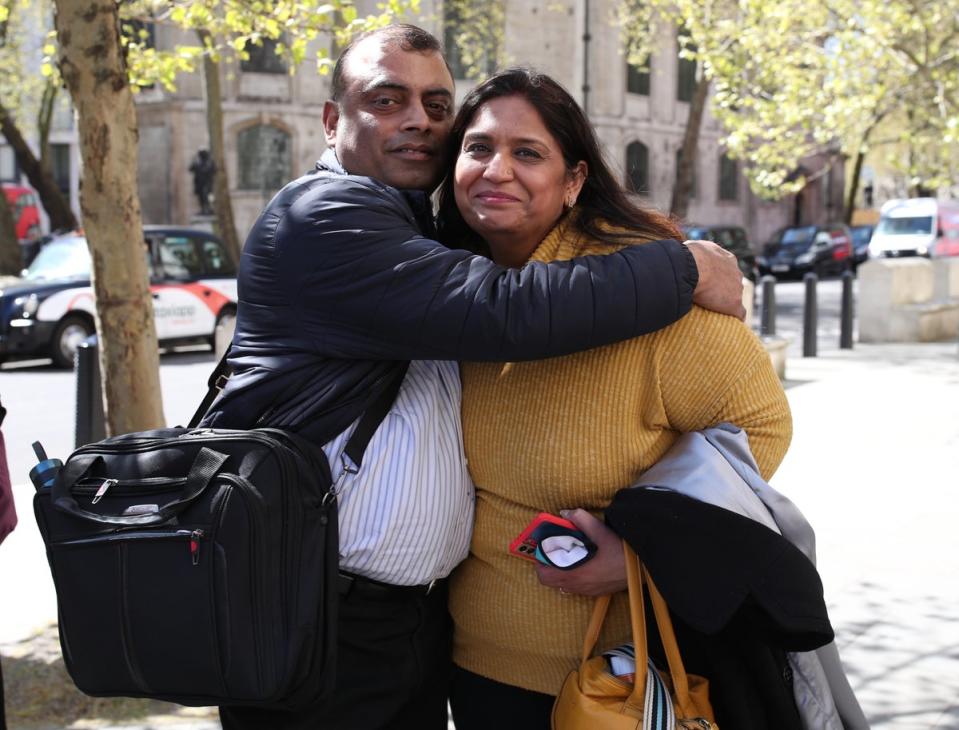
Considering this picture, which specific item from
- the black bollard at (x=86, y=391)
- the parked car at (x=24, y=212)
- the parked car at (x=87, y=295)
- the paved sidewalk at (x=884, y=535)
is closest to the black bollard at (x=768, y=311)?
the paved sidewalk at (x=884, y=535)

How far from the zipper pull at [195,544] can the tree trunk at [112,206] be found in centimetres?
291

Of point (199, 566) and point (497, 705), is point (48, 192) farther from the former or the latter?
point (199, 566)

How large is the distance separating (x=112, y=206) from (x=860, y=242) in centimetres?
3537

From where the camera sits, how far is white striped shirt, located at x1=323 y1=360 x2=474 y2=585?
7.14 ft

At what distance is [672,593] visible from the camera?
200 cm

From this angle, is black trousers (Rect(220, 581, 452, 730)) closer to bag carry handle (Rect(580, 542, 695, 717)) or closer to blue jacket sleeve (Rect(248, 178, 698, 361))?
bag carry handle (Rect(580, 542, 695, 717))

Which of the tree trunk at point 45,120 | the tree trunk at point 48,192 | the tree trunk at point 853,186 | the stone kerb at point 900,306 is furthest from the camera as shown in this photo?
the tree trunk at point 853,186

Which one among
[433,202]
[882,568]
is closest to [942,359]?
[882,568]

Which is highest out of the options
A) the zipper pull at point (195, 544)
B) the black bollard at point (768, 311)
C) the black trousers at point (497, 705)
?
the zipper pull at point (195, 544)

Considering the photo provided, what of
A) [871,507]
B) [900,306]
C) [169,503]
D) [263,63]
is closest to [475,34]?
[263,63]

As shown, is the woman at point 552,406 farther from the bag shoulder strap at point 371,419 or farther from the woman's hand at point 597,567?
the bag shoulder strap at point 371,419

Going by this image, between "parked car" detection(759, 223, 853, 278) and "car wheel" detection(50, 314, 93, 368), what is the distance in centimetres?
2298

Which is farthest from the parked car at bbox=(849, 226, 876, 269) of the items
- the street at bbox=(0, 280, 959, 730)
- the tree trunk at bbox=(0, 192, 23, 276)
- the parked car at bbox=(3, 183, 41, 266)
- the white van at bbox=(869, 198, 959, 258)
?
the tree trunk at bbox=(0, 192, 23, 276)

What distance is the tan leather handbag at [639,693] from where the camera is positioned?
1944 mm
